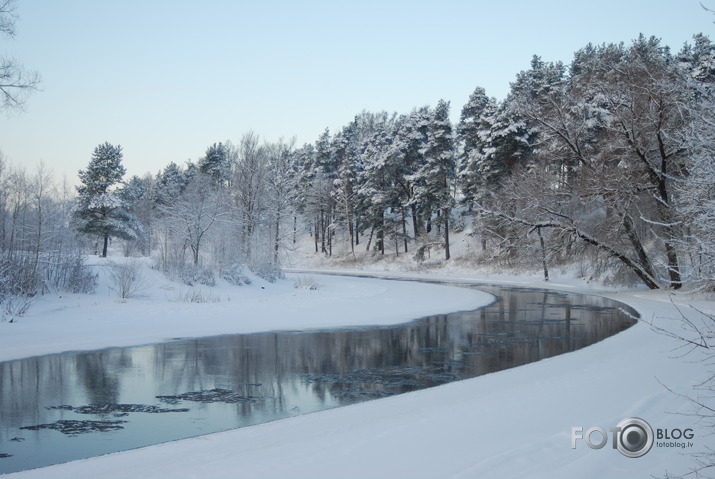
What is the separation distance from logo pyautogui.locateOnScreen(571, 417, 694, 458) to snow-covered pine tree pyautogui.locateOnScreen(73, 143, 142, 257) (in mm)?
46222

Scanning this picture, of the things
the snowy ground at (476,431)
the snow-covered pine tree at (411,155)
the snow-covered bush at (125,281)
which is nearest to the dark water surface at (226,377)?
the snowy ground at (476,431)

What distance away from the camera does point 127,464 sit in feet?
21.5

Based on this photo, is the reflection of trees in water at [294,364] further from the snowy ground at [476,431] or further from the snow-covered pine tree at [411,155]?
the snow-covered pine tree at [411,155]

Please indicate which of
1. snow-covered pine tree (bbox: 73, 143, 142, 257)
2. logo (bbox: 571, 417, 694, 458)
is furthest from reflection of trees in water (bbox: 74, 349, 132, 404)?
snow-covered pine tree (bbox: 73, 143, 142, 257)

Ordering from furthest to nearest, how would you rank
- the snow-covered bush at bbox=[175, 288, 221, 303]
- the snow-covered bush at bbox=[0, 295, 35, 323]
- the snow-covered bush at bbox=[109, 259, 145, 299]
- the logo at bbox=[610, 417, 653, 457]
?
the snow-covered bush at bbox=[175, 288, 221, 303], the snow-covered bush at bbox=[109, 259, 145, 299], the snow-covered bush at bbox=[0, 295, 35, 323], the logo at bbox=[610, 417, 653, 457]

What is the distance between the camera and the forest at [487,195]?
20.4m

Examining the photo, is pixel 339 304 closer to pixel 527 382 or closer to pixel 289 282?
pixel 289 282

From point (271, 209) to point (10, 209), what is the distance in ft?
72.1

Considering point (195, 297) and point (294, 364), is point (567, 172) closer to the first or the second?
point (195, 297)

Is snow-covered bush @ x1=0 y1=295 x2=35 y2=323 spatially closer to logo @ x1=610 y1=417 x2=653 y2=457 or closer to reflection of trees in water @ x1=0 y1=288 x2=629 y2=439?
reflection of trees in water @ x1=0 y1=288 x2=629 y2=439

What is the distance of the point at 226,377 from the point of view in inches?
468

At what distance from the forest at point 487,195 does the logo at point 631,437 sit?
1881 mm

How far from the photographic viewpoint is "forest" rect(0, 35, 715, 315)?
20375mm

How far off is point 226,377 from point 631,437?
7861 mm
